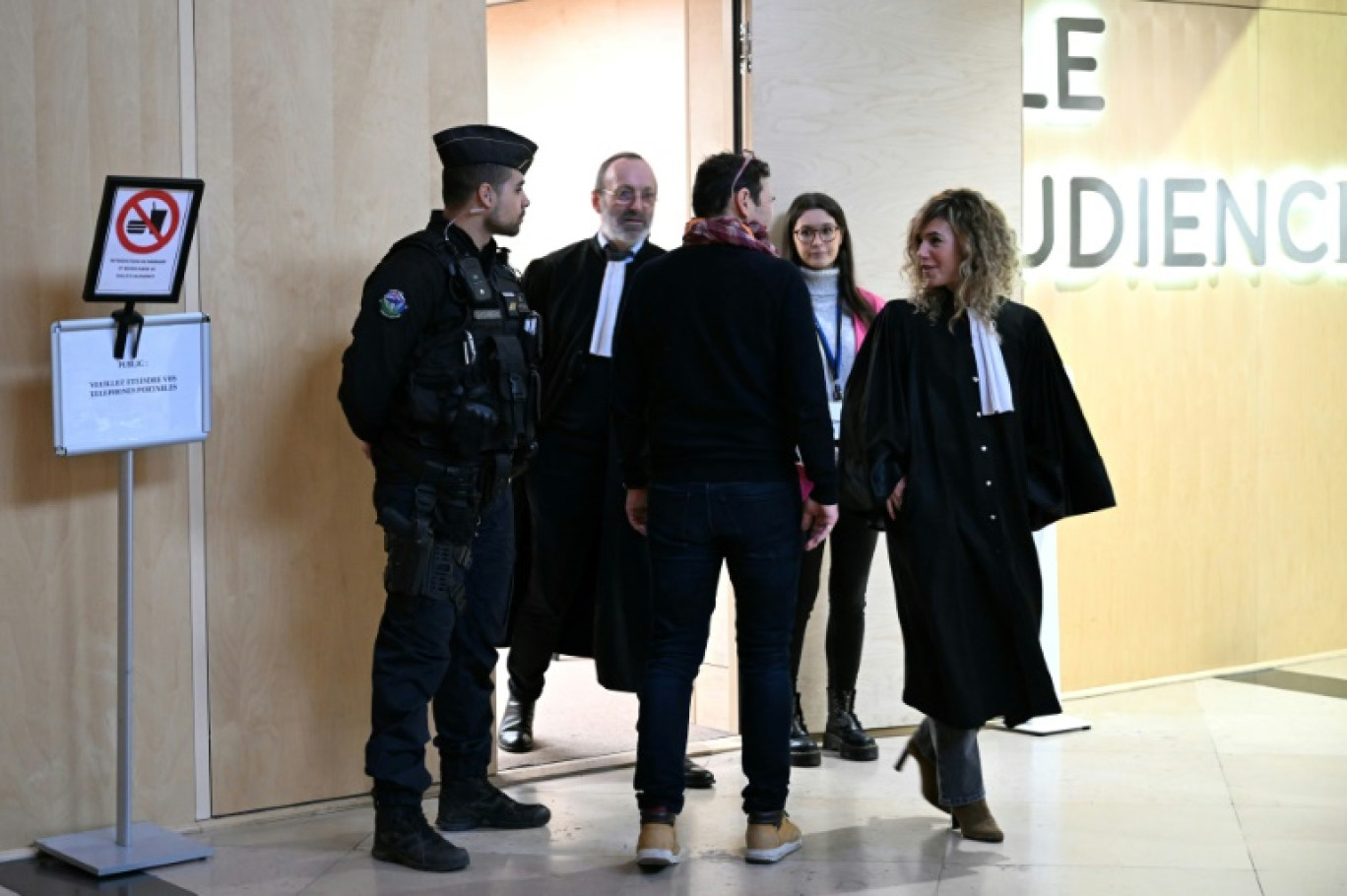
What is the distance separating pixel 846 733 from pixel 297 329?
6.34 feet

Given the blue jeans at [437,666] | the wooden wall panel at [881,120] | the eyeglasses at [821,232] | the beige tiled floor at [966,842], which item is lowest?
the beige tiled floor at [966,842]

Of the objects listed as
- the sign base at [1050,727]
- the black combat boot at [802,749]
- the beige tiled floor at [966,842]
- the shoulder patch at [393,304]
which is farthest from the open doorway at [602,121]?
the shoulder patch at [393,304]

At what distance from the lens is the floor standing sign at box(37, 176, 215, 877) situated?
419cm

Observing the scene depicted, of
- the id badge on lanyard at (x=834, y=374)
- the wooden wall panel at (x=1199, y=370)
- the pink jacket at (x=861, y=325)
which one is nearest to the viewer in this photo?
the pink jacket at (x=861, y=325)

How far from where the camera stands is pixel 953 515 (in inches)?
174

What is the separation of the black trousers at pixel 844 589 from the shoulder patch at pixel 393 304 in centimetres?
163

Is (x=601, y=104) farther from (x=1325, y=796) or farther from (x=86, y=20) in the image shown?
(x=1325, y=796)

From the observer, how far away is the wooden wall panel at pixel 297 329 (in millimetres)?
4652

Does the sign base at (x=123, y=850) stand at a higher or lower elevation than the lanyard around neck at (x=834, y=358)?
lower

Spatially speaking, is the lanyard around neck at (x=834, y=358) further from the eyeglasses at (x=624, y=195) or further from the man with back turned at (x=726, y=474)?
the man with back turned at (x=726, y=474)

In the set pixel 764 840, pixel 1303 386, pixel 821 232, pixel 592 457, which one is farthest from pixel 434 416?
pixel 1303 386

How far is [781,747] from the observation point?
4297mm

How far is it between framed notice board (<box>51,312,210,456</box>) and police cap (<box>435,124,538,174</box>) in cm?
69

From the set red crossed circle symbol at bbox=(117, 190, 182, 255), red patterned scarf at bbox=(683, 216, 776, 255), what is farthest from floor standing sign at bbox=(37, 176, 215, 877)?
red patterned scarf at bbox=(683, 216, 776, 255)
